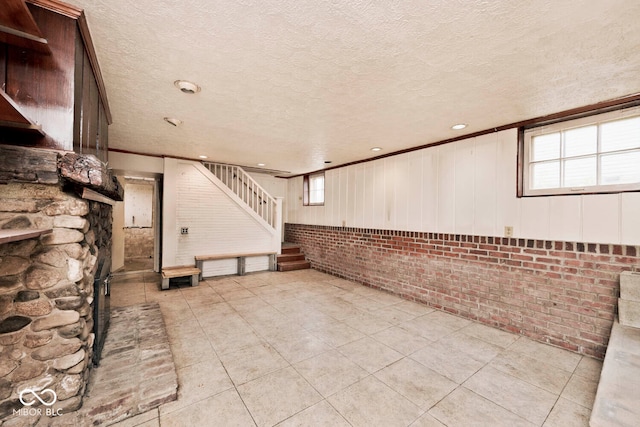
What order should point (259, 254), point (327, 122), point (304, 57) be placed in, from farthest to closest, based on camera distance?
1. point (259, 254)
2. point (327, 122)
3. point (304, 57)

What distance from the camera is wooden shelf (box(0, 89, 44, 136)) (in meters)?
1.04

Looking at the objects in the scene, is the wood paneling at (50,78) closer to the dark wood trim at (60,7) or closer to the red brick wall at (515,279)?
the dark wood trim at (60,7)

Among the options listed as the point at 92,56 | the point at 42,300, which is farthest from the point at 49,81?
the point at 42,300

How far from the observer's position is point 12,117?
121 centimetres

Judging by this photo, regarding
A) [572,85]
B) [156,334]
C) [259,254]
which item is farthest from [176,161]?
[572,85]

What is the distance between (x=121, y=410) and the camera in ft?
5.77

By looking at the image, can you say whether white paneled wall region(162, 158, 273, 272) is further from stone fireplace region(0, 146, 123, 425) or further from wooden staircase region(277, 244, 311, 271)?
stone fireplace region(0, 146, 123, 425)

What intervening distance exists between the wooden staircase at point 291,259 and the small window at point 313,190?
4.47 feet

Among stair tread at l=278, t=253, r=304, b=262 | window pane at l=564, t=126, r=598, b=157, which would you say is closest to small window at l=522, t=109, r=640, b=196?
window pane at l=564, t=126, r=598, b=157

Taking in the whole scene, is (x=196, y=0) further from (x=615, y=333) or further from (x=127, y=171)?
(x=127, y=171)

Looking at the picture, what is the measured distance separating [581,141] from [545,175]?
0.46 meters

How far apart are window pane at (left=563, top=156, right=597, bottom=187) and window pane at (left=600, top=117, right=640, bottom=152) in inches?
6.8

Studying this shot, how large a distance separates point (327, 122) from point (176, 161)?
378 cm

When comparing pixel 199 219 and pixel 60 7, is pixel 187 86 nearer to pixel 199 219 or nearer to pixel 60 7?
pixel 60 7
